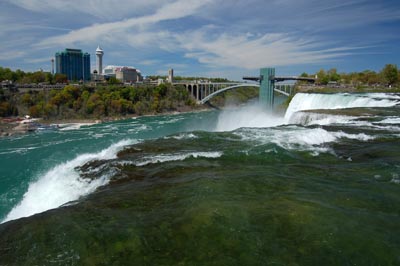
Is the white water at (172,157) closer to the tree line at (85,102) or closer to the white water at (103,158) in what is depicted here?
the white water at (103,158)

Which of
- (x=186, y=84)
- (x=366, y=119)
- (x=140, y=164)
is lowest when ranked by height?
(x=140, y=164)

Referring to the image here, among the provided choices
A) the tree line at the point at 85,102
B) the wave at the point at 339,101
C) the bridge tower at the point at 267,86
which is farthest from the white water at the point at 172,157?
the tree line at the point at 85,102

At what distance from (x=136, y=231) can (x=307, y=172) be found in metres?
4.57

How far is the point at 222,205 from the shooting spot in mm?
5660

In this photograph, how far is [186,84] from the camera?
58281mm

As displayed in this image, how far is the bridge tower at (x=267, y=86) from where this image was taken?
3189 centimetres

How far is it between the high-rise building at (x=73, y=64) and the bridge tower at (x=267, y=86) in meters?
52.8

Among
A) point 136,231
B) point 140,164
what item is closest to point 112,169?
point 140,164

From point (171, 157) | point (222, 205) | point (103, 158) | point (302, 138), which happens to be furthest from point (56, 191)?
point (302, 138)

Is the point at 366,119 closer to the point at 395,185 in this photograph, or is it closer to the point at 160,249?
the point at 395,185

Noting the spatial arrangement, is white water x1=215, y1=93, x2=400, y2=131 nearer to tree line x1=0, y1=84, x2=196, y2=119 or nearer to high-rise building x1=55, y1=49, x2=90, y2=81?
tree line x1=0, y1=84, x2=196, y2=119

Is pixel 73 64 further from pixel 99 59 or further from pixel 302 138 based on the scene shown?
pixel 302 138

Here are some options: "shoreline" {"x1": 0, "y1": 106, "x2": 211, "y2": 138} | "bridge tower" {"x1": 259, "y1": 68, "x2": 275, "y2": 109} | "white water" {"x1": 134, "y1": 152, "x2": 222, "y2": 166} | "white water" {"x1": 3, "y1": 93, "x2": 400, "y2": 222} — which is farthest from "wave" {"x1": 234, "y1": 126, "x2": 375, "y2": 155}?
"shoreline" {"x1": 0, "y1": 106, "x2": 211, "y2": 138}

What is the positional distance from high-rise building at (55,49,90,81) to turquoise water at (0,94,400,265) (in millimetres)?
67210
